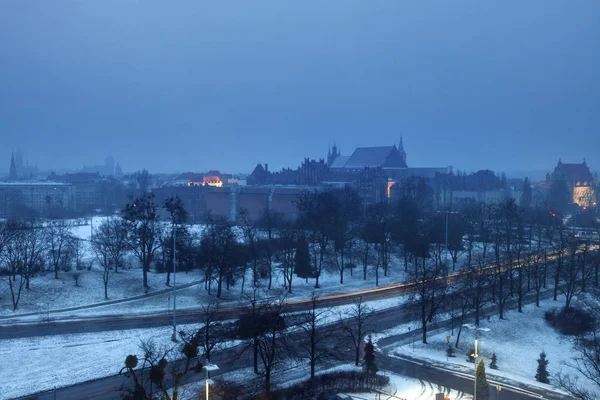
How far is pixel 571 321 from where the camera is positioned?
102 ft

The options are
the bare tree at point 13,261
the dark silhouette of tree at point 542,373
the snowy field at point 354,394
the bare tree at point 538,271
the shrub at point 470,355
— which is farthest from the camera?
the bare tree at point 538,271

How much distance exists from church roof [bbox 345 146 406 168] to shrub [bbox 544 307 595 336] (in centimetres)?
9282

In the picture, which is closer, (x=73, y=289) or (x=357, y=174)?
(x=73, y=289)

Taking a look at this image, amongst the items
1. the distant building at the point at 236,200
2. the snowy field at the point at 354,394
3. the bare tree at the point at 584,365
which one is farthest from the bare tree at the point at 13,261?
the distant building at the point at 236,200

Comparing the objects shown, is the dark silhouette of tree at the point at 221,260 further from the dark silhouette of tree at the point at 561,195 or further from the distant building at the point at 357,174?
the dark silhouette of tree at the point at 561,195

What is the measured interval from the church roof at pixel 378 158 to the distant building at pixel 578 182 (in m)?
40.6

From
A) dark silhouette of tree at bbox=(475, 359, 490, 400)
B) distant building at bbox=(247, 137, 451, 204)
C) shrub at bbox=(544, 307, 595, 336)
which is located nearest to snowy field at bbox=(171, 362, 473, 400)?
dark silhouette of tree at bbox=(475, 359, 490, 400)

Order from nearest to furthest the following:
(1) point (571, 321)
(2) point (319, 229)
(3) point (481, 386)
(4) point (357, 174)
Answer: (3) point (481, 386) → (1) point (571, 321) → (2) point (319, 229) → (4) point (357, 174)

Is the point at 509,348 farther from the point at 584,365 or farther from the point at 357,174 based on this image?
the point at 357,174

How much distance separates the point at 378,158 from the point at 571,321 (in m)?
98.8

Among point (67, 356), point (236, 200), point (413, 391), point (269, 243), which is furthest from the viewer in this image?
point (236, 200)

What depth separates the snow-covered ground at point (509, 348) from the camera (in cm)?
2385

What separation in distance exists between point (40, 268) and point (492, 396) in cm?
3357

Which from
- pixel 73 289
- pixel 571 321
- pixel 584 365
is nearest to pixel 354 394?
pixel 584 365
